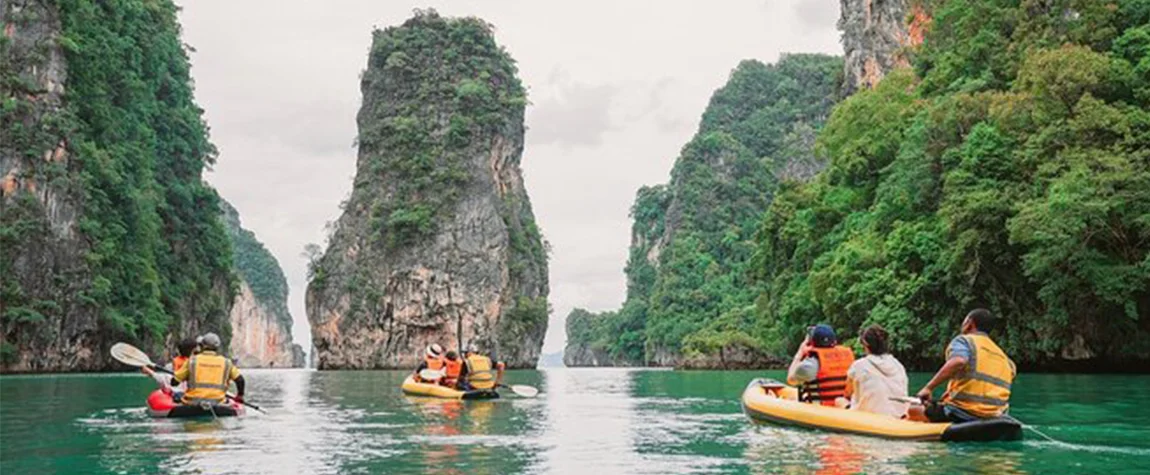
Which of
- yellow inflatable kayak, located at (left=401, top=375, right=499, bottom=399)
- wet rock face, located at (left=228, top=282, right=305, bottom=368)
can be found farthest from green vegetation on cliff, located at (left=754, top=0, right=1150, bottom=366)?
wet rock face, located at (left=228, top=282, right=305, bottom=368)

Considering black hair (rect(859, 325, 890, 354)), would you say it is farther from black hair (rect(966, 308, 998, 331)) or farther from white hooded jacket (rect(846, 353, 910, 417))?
black hair (rect(966, 308, 998, 331))

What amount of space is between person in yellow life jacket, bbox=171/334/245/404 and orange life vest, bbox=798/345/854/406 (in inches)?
278

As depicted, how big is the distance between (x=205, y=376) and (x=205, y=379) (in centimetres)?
5

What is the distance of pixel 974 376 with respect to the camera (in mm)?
9609

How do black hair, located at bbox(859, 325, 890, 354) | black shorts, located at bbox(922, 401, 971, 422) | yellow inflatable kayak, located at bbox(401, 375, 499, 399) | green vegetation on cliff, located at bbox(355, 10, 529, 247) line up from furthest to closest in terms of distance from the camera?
1. green vegetation on cliff, located at bbox(355, 10, 529, 247)
2. yellow inflatable kayak, located at bbox(401, 375, 499, 399)
3. black hair, located at bbox(859, 325, 890, 354)
4. black shorts, located at bbox(922, 401, 971, 422)

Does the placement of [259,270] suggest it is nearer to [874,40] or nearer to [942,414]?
[874,40]

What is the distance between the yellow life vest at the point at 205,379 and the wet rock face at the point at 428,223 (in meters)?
55.8

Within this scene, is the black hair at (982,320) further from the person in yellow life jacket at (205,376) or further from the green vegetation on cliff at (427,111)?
the green vegetation on cliff at (427,111)

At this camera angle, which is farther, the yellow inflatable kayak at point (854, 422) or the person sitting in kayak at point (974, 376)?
the yellow inflatable kayak at point (854, 422)

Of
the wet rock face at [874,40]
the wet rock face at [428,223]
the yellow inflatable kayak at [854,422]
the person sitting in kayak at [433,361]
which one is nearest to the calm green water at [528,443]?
the yellow inflatable kayak at [854,422]

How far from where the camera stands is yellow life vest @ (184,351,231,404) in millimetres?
13773

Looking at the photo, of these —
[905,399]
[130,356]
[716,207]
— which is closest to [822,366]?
[905,399]

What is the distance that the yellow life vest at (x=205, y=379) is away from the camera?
13.8 m

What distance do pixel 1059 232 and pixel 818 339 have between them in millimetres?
13095
